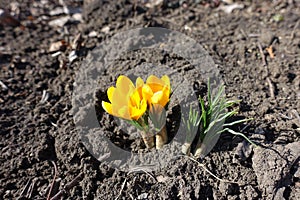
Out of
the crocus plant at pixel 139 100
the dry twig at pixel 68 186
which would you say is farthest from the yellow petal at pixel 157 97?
the dry twig at pixel 68 186

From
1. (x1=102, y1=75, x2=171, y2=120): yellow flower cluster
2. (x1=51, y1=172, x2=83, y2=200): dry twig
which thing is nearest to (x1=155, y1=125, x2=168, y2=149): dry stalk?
(x1=102, y1=75, x2=171, y2=120): yellow flower cluster

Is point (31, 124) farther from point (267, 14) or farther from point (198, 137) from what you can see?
point (267, 14)

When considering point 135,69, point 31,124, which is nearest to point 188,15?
point 135,69

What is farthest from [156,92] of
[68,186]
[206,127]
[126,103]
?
[68,186]

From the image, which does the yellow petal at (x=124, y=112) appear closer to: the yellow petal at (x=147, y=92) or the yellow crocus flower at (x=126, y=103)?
the yellow crocus flower at (x=126, y=103)

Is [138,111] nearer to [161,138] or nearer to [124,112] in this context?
[124,112]

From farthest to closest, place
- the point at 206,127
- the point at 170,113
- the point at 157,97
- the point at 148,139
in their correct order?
the point at 170,113
the point at 148,139
the point at 206,127
the point at 157,97

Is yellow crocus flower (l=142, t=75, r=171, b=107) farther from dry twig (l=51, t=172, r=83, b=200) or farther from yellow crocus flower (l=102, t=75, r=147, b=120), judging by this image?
dry twig (l=51, t=172, r=83, b=200)

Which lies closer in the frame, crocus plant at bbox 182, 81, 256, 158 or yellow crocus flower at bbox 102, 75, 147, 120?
yellow crocus flower at bbox 102, 75, 147, 120
